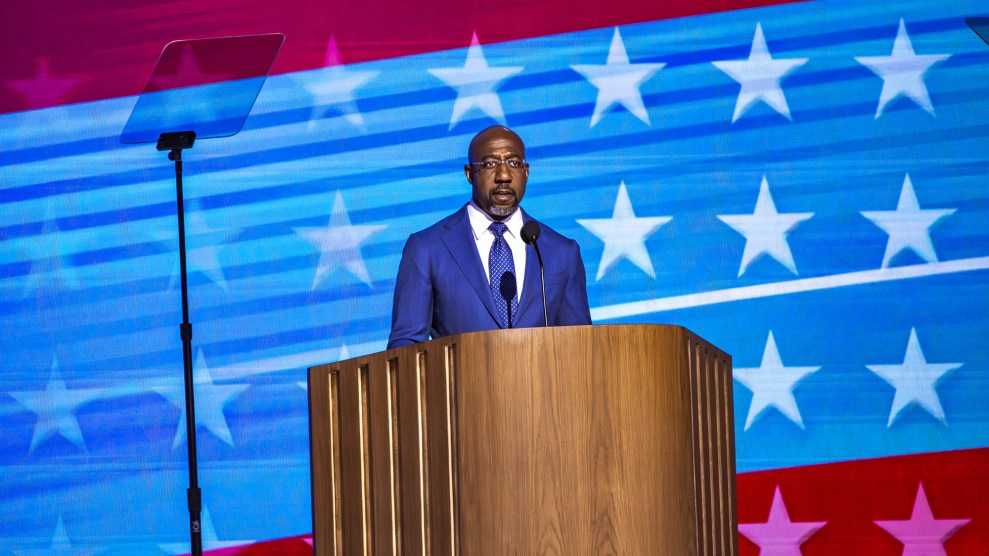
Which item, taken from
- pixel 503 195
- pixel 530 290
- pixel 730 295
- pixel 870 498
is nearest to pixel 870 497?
pixel 870 498

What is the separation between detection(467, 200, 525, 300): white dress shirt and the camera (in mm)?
3670

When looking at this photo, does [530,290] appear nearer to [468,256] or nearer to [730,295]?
[468,256]

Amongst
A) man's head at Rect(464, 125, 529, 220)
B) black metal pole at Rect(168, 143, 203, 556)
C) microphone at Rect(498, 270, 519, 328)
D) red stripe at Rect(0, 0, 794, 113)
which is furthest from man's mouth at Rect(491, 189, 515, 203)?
red stripe at Rect(0, 0, 794, 113)

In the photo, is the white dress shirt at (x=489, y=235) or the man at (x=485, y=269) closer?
the man at (x=485, y=269)

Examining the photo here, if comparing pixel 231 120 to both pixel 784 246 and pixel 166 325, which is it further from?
pixel 784 246

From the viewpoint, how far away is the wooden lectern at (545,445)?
2.69m

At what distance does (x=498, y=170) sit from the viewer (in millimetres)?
3629

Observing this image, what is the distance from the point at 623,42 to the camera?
5.05 metres

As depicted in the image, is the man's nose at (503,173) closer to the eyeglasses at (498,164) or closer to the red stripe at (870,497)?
the eyeglasses at (498,164)

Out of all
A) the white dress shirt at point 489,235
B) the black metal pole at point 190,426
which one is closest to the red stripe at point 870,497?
the white dress shirt at point 489,235

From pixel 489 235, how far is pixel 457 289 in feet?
0.67

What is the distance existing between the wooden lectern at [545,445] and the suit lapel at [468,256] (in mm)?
669

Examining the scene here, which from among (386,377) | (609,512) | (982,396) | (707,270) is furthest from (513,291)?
(982,396)

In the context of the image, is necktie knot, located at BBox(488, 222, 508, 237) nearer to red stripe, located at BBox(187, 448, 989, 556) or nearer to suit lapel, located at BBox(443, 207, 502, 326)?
suit lapel, located at BBox(443, 207, 502, 326)
